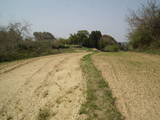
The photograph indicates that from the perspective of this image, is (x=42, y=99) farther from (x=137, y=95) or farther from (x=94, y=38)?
(x=94, y=38)

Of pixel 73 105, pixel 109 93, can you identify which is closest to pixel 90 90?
pixel 109 93

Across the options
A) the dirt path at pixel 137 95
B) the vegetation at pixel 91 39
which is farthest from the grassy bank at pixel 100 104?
the vegetation at pixel 91 39

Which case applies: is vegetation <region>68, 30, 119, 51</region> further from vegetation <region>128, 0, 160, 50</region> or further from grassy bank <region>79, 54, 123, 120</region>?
grassy bank <region>79, 54, 123, 120</region>

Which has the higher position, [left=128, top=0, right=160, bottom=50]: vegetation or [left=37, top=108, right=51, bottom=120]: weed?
[left=128, top=0, right=160, bottom=50]: vegetation

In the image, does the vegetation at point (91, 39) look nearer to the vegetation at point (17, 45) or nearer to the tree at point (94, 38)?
the tree at point (94, 38)

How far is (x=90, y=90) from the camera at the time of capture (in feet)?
12.9

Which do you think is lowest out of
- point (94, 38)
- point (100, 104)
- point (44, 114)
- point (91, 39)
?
point (44, 114)

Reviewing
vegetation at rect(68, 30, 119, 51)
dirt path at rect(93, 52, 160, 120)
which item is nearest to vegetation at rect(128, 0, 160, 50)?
dirt path at rect(93, 52, 160, 120)

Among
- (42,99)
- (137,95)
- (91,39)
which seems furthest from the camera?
(91,39)

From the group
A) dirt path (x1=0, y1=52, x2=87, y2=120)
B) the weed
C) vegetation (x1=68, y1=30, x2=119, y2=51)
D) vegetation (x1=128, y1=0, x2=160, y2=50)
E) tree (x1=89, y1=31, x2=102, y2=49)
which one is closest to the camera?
the weed

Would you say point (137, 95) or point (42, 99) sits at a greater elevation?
point (137, 95)

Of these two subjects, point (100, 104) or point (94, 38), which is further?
point (94, 38)

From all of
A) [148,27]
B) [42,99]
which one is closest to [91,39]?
[148,27]

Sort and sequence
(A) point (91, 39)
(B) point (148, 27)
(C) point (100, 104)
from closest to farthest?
1. (C) point (100, 104)
2. (B) point (148, 27)
3. (A) point (91, 39)
